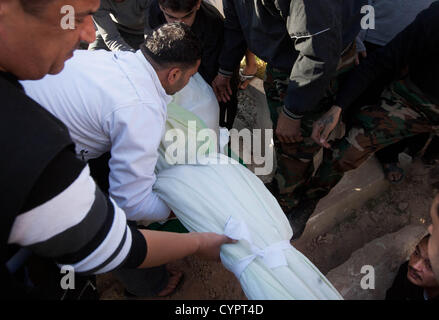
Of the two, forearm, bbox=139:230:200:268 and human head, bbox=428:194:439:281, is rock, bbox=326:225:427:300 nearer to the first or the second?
human head, bbox=428:194:439:281

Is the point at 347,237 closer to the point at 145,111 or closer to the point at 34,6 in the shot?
the point at 145,111

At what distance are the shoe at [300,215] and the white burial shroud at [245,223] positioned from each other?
45.4 inches

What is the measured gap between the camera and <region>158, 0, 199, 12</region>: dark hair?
6.94 ft

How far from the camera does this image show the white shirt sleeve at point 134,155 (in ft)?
4.53

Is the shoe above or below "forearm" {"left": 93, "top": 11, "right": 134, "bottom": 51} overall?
below

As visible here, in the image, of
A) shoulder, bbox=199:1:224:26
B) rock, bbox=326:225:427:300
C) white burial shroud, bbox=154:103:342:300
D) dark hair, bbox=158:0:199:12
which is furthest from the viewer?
shoulder, bbox=199:1:224:26

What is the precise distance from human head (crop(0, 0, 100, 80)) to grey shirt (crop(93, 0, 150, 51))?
6.24 ft

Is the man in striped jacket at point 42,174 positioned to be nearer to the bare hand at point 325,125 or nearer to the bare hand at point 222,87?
the bare hand at point 325,125

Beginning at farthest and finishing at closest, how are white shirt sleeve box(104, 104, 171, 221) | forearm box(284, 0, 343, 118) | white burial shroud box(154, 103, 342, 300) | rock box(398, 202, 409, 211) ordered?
rock box(398, 202, 409, 211) < forearm box(284, 0, 343, 118) < white shirt sleeve box(104, 104, 171, 221) < white burial shroud box(154, 103, 342, 300)

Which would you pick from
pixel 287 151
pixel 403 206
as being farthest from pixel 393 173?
pixel 287 151

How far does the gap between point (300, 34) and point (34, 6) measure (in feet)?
A: 4.13

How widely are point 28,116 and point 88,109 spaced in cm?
69

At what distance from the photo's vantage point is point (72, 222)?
2.61 ft

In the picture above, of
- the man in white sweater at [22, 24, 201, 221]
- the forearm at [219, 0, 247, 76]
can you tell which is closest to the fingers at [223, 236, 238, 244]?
the man in white sweater at [22, 24, 201, 221]
